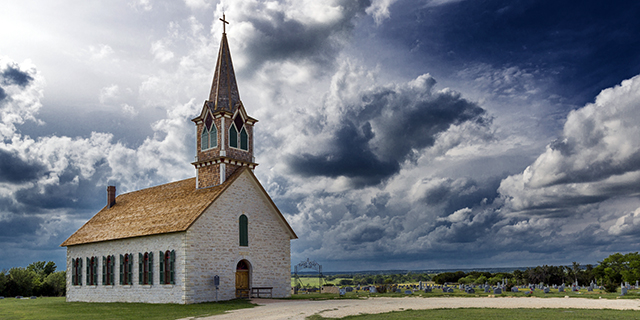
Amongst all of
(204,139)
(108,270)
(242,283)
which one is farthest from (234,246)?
(108,270)

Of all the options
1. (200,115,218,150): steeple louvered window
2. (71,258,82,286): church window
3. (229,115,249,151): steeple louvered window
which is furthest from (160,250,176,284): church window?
(71,258,82,286): church window

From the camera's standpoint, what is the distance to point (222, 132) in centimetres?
3741

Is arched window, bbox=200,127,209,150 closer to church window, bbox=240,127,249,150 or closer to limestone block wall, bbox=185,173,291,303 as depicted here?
church window, bbox=240,127,249,150

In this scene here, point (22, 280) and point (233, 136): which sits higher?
point (233, 136)

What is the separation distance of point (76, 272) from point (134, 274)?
9.90m

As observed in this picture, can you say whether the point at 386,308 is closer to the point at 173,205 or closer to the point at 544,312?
the point at 544,312

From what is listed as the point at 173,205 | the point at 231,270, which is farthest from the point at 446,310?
the point at 173,205

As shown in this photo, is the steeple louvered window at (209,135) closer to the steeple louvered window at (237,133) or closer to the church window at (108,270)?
the steeple louvered window at (237,133)

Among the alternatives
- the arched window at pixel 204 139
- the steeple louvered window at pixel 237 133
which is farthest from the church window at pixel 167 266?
the steeple louvered window at pixel 237 133

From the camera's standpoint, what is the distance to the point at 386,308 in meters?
24.0

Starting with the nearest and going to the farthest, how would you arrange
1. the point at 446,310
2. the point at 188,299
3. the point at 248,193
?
the point at 446,310
the point at 188,299
the point at 248,193

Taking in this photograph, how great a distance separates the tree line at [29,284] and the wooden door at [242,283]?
35.5 m

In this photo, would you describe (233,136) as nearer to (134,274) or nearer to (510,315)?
(134,274)

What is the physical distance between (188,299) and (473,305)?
17.2 metres
